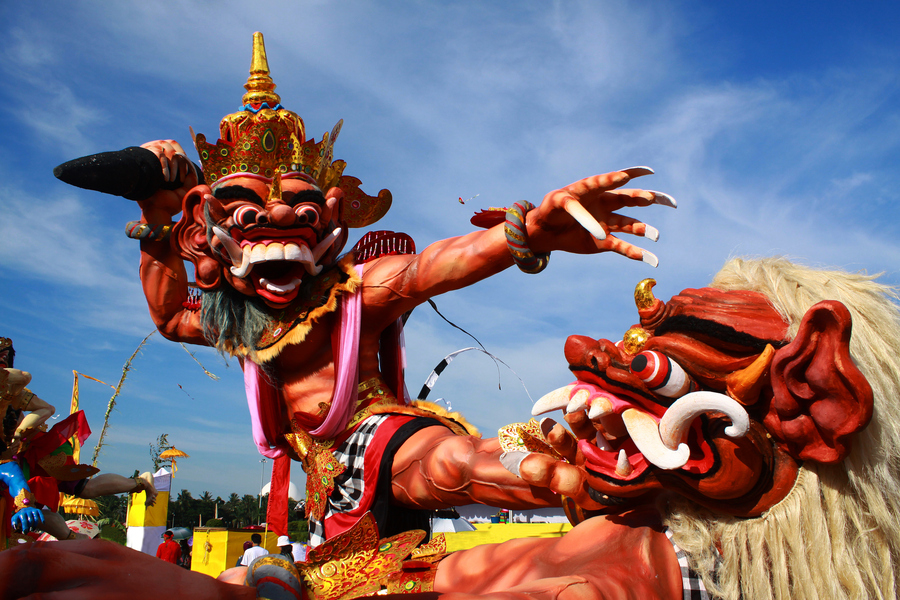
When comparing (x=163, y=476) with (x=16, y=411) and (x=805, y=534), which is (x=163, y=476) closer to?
(x=16, y=411)

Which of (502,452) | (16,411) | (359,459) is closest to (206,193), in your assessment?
(359,459)

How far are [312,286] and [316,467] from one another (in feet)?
2.09

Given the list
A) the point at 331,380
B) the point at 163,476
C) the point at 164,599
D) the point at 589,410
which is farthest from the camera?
the point at 163,476

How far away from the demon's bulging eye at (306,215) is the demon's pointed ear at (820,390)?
1654 millimetres

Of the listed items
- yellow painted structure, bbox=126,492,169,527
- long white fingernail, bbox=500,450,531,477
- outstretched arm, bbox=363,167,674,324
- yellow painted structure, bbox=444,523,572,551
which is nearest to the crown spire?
outstretched arm, bbox=363,167,674,324

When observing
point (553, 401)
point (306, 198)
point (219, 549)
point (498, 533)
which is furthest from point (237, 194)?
point (219, 549)

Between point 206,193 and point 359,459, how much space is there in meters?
1.12

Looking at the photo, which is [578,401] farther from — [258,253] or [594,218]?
[258,253]

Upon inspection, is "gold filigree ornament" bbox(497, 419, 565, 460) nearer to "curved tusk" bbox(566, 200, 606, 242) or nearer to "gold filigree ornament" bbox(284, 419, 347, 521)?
"curved tusk" bbox(566, 200, 606, 242)

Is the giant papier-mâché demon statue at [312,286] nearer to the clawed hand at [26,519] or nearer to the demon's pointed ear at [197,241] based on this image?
the demon's pointed ear at [197,241]

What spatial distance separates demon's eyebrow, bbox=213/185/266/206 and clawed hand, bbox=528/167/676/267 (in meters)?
1.04

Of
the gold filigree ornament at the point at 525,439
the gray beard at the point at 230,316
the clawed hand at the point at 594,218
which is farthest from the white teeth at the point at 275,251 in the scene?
the gold filigree ornament at the point at 525,439

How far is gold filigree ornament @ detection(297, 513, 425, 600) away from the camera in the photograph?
112cm

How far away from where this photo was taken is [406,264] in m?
2.26
